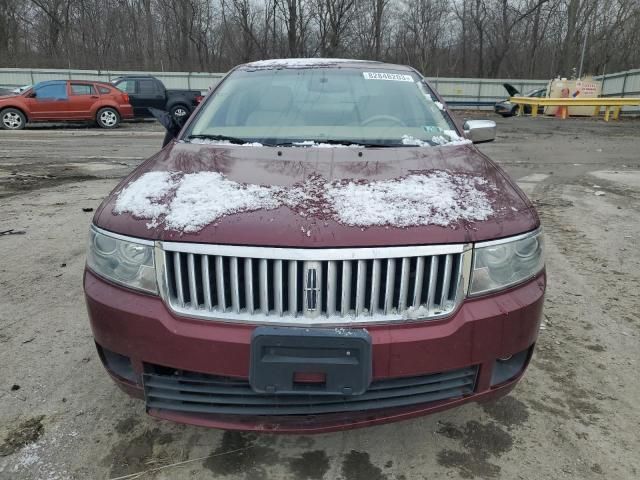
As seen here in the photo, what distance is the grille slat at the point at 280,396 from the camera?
179 cm

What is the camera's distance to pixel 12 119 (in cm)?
1467

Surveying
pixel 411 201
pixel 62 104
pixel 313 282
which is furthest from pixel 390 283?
pixel 62 104

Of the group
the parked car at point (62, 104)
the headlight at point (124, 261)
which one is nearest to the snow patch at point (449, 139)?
the headlight at point (124, 261)

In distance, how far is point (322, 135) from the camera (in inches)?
111

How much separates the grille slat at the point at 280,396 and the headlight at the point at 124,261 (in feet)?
1.18

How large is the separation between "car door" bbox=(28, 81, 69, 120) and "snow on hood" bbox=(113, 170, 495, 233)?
1494 centimetres

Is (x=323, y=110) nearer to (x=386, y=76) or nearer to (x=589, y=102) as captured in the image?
(x=386, y=76)

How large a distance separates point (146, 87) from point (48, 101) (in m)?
3.71

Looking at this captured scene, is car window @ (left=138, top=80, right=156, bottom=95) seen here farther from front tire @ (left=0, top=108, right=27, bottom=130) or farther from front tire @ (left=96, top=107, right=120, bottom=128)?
front tire @ (left=0, top=108, right=27, bottom=130)

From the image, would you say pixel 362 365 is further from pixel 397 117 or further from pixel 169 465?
pixel 397 117

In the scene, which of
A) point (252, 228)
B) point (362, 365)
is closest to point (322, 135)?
point (252, 228)

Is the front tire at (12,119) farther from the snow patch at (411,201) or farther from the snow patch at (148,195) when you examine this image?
the snow patch at (411,201)

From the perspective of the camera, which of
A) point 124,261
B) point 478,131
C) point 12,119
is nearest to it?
point 124,261

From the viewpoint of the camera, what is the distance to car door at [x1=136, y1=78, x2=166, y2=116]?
58.1ft
